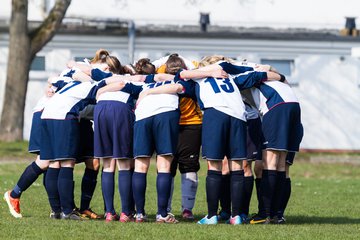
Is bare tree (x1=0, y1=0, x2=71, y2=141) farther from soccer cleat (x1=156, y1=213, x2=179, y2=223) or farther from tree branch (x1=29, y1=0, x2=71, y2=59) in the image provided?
soccer cleat (x1=156, y1=213, x2=179, y2=223)

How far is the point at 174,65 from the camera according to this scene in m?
13.4

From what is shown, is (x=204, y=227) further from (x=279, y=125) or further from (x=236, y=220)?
(x=279, y=125)

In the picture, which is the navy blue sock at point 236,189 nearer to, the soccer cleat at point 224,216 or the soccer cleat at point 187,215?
the soccer cleat at point 224,216

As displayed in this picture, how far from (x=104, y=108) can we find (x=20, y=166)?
11.6 meters

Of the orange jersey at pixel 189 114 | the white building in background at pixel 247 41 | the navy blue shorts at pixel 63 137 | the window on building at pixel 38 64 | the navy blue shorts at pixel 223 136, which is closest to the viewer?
the navy blue shorts at pixel 223 136

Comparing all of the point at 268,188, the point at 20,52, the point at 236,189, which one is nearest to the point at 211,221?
the point at 236,189

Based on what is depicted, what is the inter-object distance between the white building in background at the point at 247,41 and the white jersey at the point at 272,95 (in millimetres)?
Result: 21290

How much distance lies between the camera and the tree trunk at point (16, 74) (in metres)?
29.4

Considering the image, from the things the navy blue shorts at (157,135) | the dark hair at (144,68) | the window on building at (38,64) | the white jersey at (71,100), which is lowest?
the window on building at (38,64)

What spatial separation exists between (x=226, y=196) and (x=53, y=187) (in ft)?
6.49

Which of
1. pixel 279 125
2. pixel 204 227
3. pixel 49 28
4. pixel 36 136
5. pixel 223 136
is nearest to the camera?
pixel 204 227

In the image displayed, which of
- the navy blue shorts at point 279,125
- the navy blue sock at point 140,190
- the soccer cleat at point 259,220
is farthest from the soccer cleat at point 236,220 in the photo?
the navy blue sock at point 140,190

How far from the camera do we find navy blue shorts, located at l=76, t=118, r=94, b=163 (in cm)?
1356

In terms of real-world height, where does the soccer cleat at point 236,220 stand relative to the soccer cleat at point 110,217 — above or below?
above
